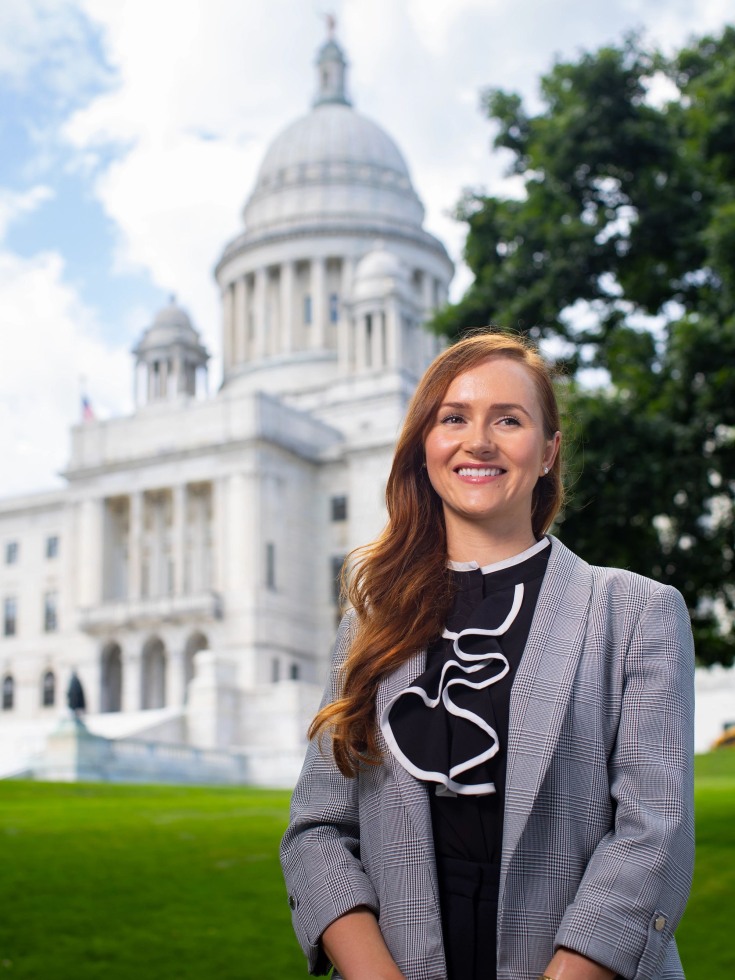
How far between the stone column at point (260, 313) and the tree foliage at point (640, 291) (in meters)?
61.2

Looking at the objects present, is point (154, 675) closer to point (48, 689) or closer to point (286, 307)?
point (48, 689)

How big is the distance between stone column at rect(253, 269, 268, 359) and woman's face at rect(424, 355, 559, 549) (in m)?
81.4

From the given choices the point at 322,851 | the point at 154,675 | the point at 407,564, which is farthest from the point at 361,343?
the point at 322,851

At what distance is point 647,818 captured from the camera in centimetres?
332

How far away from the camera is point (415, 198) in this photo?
90375 millimetres

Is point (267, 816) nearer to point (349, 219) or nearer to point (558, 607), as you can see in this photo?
point (558, 607)

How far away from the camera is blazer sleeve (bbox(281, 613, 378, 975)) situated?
3.51 m

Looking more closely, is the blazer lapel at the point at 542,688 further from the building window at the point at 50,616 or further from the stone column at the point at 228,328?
the stone column at the point at 228,328

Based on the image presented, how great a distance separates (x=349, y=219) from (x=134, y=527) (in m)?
28.3

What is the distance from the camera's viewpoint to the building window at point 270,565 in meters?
64.4

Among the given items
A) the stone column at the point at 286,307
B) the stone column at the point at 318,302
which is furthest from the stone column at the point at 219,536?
the stone column at the point at 286,307

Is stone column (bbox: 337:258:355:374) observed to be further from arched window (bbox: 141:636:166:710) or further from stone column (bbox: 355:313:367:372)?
arched window (bbox: 141:636:166:710)

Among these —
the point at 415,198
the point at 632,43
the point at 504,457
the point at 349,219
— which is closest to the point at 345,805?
the point at 504,457

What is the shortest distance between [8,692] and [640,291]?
193ft
